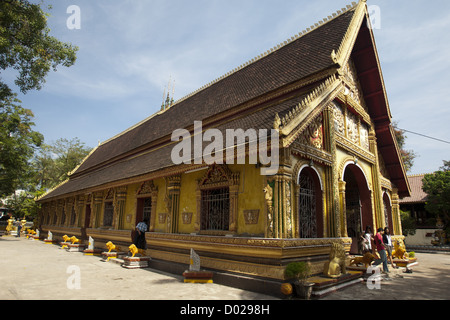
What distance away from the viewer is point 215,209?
8.73 metres

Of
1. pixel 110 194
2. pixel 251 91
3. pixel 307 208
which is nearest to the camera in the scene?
pixel 307 208

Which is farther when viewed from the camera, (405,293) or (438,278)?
(438,278)

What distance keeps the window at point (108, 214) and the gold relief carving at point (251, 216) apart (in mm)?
9870

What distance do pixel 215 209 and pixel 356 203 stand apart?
262 inches

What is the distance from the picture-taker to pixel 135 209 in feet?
40.9

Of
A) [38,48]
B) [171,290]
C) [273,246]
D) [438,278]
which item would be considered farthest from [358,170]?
[38,48]

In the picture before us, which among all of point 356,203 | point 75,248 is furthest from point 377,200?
point 75,248

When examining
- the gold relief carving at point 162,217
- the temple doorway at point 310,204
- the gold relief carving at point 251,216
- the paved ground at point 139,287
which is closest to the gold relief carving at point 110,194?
the gold relief carving at point 162,217

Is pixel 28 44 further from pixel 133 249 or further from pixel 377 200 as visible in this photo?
pixel 377 200

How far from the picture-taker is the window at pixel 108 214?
48.7ft

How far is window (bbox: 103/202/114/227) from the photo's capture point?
14839 millimetres

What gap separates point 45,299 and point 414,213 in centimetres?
2761

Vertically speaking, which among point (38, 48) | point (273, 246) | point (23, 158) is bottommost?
point (273, 246)
